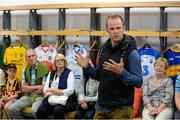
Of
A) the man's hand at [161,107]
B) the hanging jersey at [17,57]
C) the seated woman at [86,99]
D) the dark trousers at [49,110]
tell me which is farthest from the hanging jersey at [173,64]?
the hanging jersey at [17,57]

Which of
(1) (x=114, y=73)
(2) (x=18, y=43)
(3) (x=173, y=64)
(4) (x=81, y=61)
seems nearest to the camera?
(1) (x=114, y=73)

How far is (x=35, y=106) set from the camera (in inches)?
176

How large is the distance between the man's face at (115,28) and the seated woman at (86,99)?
187 centimetres

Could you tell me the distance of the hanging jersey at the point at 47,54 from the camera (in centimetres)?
495

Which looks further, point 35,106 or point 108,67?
point 35,106

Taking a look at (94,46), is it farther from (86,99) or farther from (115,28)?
(115,28)

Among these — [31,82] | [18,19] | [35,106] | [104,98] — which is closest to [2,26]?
[18,19]

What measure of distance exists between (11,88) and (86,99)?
114 cm

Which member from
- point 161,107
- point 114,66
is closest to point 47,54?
point 161,107

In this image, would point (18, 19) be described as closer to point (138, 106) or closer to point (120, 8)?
point (120, 8)

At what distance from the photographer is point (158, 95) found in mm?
3979

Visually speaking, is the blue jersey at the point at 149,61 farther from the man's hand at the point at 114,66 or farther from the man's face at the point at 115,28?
the man's hand at the point at 114,66

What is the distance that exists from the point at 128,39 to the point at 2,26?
3.60 metres

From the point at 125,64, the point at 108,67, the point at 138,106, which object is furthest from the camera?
the point at 138,106
